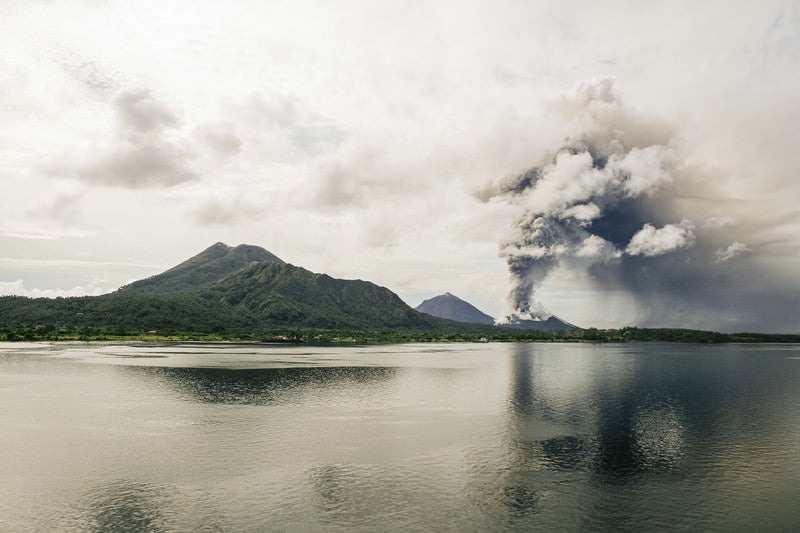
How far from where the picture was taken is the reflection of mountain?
108562 millimetres

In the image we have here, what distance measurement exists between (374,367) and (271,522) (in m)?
142

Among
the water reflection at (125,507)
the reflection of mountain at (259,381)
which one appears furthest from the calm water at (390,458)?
the reflection of mountain at (259,381)

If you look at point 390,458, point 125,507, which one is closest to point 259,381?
point 390,458

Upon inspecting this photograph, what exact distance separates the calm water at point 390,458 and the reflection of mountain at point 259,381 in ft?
4.96

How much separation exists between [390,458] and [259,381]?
82.8 m

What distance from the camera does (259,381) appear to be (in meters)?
135

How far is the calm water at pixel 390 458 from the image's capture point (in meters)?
43.9

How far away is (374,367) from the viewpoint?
18350cm

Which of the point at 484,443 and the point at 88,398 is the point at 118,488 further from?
the point at 88,398

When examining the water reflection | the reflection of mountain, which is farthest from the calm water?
the reflection of mountain

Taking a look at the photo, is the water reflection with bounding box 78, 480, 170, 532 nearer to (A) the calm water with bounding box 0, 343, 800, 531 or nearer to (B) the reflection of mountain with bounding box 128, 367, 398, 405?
(A) the calm water with bounding box 0, 343, 800, 531

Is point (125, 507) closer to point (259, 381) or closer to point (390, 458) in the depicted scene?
point (390, 458)

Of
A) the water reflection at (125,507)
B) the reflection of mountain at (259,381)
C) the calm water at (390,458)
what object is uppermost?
the reflection of mountain at (259,381)

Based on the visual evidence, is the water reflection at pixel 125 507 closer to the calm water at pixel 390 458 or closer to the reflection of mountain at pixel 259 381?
the calm water at pixel 390 458
